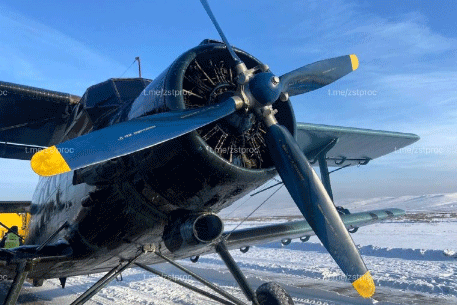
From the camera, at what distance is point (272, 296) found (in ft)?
17.4

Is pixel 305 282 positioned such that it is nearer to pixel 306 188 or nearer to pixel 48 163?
pixel 306 188

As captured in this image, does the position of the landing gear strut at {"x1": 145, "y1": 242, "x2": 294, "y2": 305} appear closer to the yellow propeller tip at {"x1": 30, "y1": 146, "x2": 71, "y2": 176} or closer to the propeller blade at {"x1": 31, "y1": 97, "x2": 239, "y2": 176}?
the propeller blade at {"x1": 31, "y1": 97, "x2": 239, "y2": 176}

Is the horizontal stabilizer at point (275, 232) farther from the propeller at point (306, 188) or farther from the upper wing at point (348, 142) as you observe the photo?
the propeller at point (306, 188)

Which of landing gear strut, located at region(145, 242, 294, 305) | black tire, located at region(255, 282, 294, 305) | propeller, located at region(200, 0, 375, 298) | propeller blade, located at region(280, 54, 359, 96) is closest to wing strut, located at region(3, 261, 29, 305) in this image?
landing gear strut, located at region(145, 242, 294, 305)

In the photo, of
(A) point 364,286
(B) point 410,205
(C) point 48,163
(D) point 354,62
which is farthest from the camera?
(B) point 410,205

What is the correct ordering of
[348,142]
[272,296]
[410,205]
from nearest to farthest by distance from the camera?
[272,296] < [348,142] < [410,205]

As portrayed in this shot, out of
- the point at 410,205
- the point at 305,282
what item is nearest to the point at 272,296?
the point at 305,282

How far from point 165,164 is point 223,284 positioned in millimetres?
5422

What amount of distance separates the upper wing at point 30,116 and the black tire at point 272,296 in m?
4.03

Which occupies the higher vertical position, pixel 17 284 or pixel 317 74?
pixel 317 74

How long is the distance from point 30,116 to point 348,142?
653 centimetres

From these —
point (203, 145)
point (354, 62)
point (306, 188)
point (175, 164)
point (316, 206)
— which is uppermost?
point (354, 62)

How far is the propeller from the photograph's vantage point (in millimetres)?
3404

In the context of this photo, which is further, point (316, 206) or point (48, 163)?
point (316, 206)
